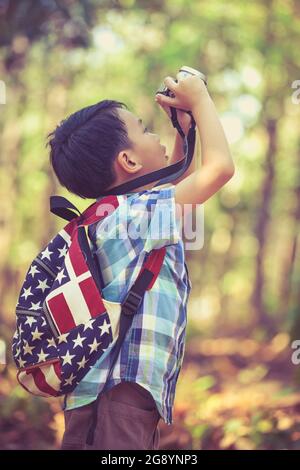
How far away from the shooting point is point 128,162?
8.54ft

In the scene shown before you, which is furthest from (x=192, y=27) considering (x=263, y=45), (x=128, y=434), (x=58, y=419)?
(x=128, y=434)

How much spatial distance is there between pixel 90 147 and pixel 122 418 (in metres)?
1.03

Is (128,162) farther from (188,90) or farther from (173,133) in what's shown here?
(173,133)

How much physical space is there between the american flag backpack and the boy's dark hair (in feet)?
0.49

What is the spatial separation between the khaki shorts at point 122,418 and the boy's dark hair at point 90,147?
79 centimetres

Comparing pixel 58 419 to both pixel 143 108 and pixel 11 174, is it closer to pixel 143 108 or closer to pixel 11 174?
pixel 11 174

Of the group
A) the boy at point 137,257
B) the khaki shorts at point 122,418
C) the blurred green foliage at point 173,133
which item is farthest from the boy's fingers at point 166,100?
the khaki shorts at point 122,418

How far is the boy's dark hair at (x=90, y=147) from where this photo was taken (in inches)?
102

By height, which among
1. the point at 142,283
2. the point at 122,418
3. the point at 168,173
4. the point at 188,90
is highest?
the point at 188,90

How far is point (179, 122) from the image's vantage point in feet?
8.95

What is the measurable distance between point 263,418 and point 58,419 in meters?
1.74

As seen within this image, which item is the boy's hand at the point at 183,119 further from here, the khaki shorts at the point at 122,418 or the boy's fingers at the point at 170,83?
the khaki shorts at the point at 122,418

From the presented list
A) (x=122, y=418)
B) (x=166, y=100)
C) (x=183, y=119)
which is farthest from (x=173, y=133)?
(x=122, y=418)
